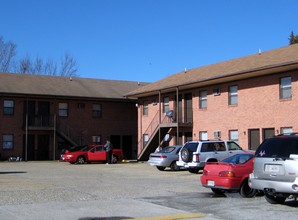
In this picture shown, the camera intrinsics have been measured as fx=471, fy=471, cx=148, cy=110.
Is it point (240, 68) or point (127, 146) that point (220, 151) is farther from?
point (127, 146)

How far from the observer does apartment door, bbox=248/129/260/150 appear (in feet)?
91.1

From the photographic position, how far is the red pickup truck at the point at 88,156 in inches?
1320

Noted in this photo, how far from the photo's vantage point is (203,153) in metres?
22.5

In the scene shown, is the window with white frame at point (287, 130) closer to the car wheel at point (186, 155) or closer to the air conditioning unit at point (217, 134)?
the air conditioning unit at point (217, 134)

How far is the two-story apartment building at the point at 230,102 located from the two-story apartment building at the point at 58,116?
639 cm

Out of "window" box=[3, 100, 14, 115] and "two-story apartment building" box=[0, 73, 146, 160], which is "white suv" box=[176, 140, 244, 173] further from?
"window" box=[3, 100, 14, 115]

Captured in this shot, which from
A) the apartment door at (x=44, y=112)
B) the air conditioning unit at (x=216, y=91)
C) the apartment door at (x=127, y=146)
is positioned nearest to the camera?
the air conditioning unit at (x=216, y=91)

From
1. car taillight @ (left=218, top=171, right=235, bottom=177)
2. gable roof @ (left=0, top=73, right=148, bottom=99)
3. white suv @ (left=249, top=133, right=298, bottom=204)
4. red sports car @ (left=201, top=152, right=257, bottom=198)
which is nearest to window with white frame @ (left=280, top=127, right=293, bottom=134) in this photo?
red sports car @ (left=201, top=152, right=257, bottom=198)

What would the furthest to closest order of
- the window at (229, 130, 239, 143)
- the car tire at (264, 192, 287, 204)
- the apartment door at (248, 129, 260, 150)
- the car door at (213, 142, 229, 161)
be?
the window at (229, 130, 239, 143), the apartment door at (248, 129, 260, 150), the car door at (213, 142, 229, 161), the car tire at (264, 192, 287, 204)

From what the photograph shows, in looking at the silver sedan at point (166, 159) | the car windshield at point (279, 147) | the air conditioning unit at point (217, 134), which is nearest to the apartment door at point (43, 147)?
the air conditioning unit at point (217, 134)

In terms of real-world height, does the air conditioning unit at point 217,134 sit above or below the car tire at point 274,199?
above

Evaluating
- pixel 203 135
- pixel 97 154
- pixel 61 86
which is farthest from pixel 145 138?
pixel 61 86

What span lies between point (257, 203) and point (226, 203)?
0.81 m

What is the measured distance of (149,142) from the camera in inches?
1414
